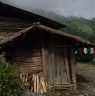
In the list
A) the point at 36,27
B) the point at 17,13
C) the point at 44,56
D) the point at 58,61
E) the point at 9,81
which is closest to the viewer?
the point at 9,81

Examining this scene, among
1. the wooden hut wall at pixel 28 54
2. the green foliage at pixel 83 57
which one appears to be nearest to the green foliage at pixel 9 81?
the wooden hut wall at pixel 28 54

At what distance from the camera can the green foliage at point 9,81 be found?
11.7m

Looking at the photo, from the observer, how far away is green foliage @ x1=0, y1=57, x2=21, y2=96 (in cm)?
1171

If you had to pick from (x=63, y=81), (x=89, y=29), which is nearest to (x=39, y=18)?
(x=63, y=81)

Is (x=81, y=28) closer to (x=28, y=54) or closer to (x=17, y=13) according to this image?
(x=17, y=13)

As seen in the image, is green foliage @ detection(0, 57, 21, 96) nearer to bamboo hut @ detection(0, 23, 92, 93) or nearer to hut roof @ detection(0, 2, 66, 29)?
bamboo hut @ detection(0, 23, 92, 93)

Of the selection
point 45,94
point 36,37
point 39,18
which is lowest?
point 45,94

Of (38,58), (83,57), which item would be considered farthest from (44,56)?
(83,57)

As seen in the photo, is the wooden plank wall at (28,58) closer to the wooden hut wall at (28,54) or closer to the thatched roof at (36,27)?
the wooden hut wall at (28,54)

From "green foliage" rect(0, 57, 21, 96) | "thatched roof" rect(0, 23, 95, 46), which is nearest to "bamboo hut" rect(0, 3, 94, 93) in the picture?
"thatched roof" rect(0, 23, 95, 46)

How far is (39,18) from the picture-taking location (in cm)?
1802

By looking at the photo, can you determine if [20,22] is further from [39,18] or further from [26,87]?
[26,87]

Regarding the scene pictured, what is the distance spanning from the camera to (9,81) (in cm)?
1208

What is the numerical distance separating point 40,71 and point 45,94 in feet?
4.03
